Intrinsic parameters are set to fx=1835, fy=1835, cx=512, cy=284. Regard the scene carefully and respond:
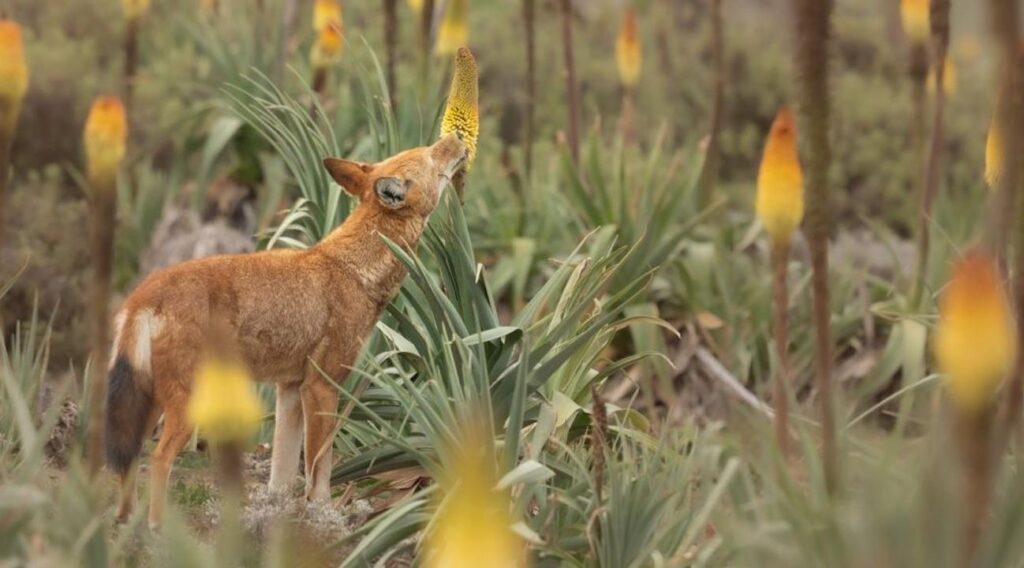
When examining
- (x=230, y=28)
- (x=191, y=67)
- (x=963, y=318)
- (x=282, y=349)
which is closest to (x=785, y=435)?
(x=963, y=318)

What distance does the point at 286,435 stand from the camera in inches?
231

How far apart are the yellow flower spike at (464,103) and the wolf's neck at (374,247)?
43 centimetres

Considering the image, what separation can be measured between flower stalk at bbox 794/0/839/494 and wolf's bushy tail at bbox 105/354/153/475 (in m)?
1.96

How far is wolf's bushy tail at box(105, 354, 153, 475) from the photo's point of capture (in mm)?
5152

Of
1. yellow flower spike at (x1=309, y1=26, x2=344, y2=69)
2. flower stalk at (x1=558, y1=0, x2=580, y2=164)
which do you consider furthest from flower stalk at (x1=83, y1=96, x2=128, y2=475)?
flower stalk at (x1=558, y1=0, x2=580, y2=164)

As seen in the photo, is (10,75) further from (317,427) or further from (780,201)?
(780,201)

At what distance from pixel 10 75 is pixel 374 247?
1688 mm

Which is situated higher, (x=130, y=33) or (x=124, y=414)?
(x=130, y=33)

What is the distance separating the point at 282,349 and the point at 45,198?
6.43m

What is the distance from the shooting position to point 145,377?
5.22m

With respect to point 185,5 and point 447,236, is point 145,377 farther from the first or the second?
point 185,5

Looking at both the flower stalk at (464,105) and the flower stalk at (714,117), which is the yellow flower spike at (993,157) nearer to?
the flower stalk at (464,105)

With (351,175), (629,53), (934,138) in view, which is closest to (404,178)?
(351,175)

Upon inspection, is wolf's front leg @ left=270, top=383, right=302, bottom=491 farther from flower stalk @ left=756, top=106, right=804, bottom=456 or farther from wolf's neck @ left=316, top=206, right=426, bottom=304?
flower stalk @ left=756, top=106, right=804, bottom=456
